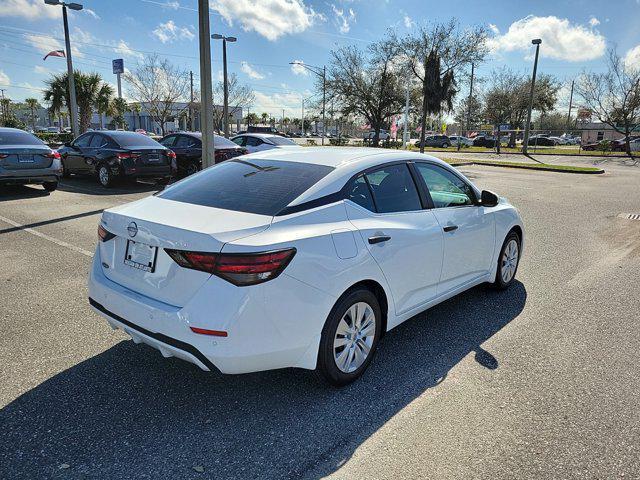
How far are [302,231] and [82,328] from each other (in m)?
2.35

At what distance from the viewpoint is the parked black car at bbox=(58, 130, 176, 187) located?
1211 cm

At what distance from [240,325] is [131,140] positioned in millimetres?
11502

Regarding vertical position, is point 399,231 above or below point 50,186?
above

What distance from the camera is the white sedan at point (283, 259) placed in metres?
2.57

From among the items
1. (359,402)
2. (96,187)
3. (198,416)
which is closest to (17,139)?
(96,187)

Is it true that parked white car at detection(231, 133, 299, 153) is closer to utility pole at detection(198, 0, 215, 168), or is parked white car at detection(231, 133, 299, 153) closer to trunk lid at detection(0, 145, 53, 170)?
utility pole at detection(198, 0, 215, 168)

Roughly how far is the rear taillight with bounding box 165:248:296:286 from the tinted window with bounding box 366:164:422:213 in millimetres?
1135

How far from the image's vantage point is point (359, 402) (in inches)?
120

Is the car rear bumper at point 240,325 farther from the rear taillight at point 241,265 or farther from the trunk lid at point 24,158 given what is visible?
the trunk lid at point 24,158

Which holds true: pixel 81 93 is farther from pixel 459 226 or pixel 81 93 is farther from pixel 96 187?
pixel 459 226

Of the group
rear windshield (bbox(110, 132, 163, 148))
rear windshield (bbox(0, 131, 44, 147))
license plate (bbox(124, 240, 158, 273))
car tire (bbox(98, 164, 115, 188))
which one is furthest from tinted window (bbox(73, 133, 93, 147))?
license plate (bbox(124, 240, 158, 273))

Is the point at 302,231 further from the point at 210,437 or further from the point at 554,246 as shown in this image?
the point at 554,246

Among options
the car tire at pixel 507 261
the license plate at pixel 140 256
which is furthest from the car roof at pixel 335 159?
the car tire at pixel 507 261

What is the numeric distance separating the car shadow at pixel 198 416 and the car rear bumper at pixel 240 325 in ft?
1.20
